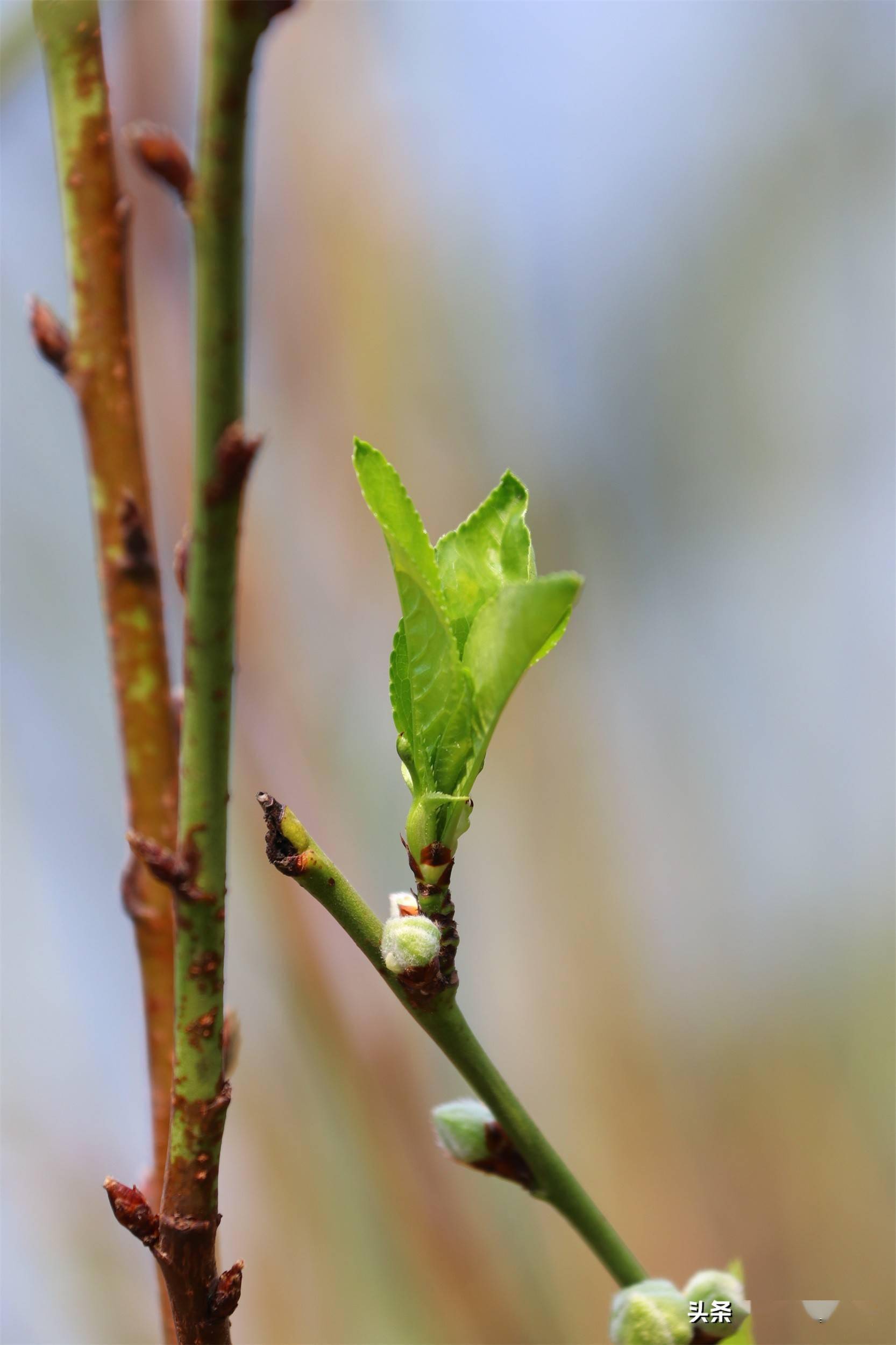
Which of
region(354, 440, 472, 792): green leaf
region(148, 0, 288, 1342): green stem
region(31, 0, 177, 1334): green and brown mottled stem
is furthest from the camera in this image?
region(31, 0, 177, 1334): green and brown mottled stem

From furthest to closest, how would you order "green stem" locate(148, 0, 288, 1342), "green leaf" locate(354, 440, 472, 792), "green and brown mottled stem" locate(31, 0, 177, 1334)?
"green and brown mottled stem" locate(31, 0, 177, 1334) < "green leaf" locate(354, 440, 472, 792) < "green stem" locate(148, 0, 288, 1342)

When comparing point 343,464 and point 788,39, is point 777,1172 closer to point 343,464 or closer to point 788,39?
point 343,464

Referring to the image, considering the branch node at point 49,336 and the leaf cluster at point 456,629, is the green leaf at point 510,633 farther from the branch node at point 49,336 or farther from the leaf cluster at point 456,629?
the branch node at point 49,336

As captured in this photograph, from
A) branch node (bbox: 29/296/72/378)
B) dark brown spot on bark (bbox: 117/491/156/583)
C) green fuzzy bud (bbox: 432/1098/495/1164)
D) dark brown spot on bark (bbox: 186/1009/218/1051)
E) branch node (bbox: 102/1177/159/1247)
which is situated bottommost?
green fuzzy bud (bbox: 432/1098/495/1164)

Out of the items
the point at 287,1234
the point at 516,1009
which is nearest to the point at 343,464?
the point at 516,1009

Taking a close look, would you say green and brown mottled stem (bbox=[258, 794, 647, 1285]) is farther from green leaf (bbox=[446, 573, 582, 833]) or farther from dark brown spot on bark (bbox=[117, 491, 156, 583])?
dark brown spot on bark (bbox=[117, 491, 156, 583])

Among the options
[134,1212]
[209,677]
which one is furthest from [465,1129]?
[209,677]

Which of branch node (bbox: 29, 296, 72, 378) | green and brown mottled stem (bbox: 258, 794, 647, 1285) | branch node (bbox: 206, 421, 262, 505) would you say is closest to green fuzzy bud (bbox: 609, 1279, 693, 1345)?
green and brown mottled stem (bbox: 258, 794, 647, 1285)

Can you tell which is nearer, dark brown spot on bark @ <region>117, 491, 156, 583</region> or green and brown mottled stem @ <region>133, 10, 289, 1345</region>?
green and brown mottled stem @ <region>133, 10, 289, 1345</region>

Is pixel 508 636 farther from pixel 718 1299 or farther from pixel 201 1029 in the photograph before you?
pixel 718 1299
